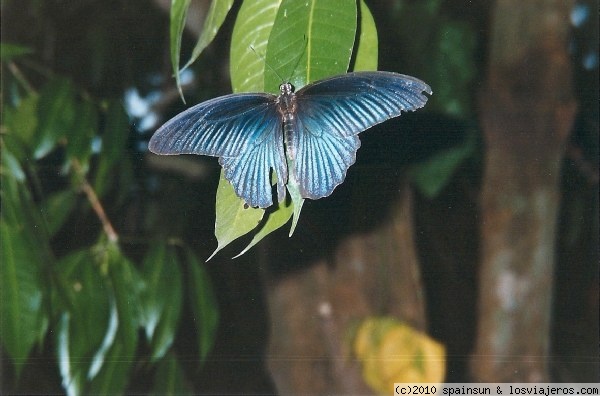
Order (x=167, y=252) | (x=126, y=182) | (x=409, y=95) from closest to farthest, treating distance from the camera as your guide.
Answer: (x=409, y=95), (x=167, y=252), (x=126, y=182)

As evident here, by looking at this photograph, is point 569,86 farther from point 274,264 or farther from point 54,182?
point 54,182

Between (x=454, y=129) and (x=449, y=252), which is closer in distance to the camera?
(x=454, y=129)

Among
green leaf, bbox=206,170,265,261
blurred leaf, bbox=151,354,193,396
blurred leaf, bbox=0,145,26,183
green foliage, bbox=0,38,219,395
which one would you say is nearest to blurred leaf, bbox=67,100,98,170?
green foliage, bbox=0,38,219,395

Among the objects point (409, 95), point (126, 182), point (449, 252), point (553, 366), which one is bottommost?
point (553, 366)

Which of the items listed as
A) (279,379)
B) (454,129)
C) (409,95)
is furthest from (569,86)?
(409,95)

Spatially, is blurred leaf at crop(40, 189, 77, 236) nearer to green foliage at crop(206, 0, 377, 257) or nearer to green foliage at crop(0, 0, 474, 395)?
green foliage at crop(0, 0, 474, 395)

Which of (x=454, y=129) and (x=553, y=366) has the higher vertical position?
(x=454, y=129)

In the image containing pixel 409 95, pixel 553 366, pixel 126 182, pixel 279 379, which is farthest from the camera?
pixel 553 366

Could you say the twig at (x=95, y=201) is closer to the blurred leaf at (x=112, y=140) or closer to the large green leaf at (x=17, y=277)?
the blurred leaf at (x=112, y=140)

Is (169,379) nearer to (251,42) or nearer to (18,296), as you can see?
(18,296)
